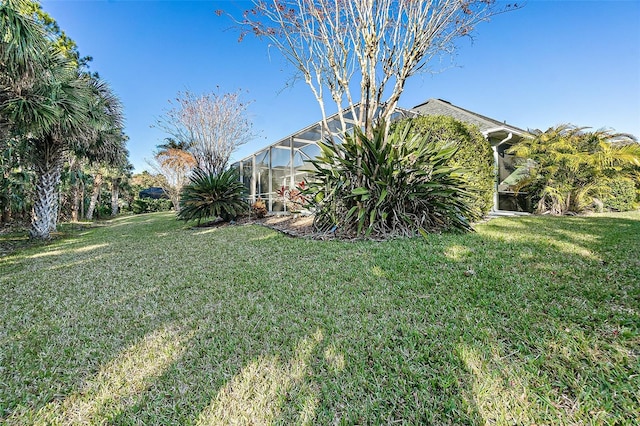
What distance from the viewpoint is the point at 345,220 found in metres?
4.80

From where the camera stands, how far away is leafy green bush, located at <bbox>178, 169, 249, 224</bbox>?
8.37 metres

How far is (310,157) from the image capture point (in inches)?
384

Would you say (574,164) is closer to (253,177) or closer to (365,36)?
(365,36)

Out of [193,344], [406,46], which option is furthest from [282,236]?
[406,46]

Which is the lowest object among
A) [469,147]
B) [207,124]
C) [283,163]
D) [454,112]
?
[469,147]

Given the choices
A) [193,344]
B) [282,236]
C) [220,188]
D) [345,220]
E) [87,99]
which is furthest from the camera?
[220,188]

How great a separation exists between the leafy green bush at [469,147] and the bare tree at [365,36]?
1177 millimetres

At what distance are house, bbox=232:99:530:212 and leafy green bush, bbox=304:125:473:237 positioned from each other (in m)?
4.36

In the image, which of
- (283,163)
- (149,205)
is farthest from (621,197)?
(149,205)

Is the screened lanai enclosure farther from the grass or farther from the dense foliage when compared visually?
the grass

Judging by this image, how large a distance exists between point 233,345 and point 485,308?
1813 millimetres

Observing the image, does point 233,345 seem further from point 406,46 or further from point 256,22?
point 256,22

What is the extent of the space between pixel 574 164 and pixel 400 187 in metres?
6.46

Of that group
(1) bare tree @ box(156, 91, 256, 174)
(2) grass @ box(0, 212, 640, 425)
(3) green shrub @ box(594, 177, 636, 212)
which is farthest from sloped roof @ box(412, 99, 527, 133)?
(1) bare tree @ box(156, 91, 256, 174)
